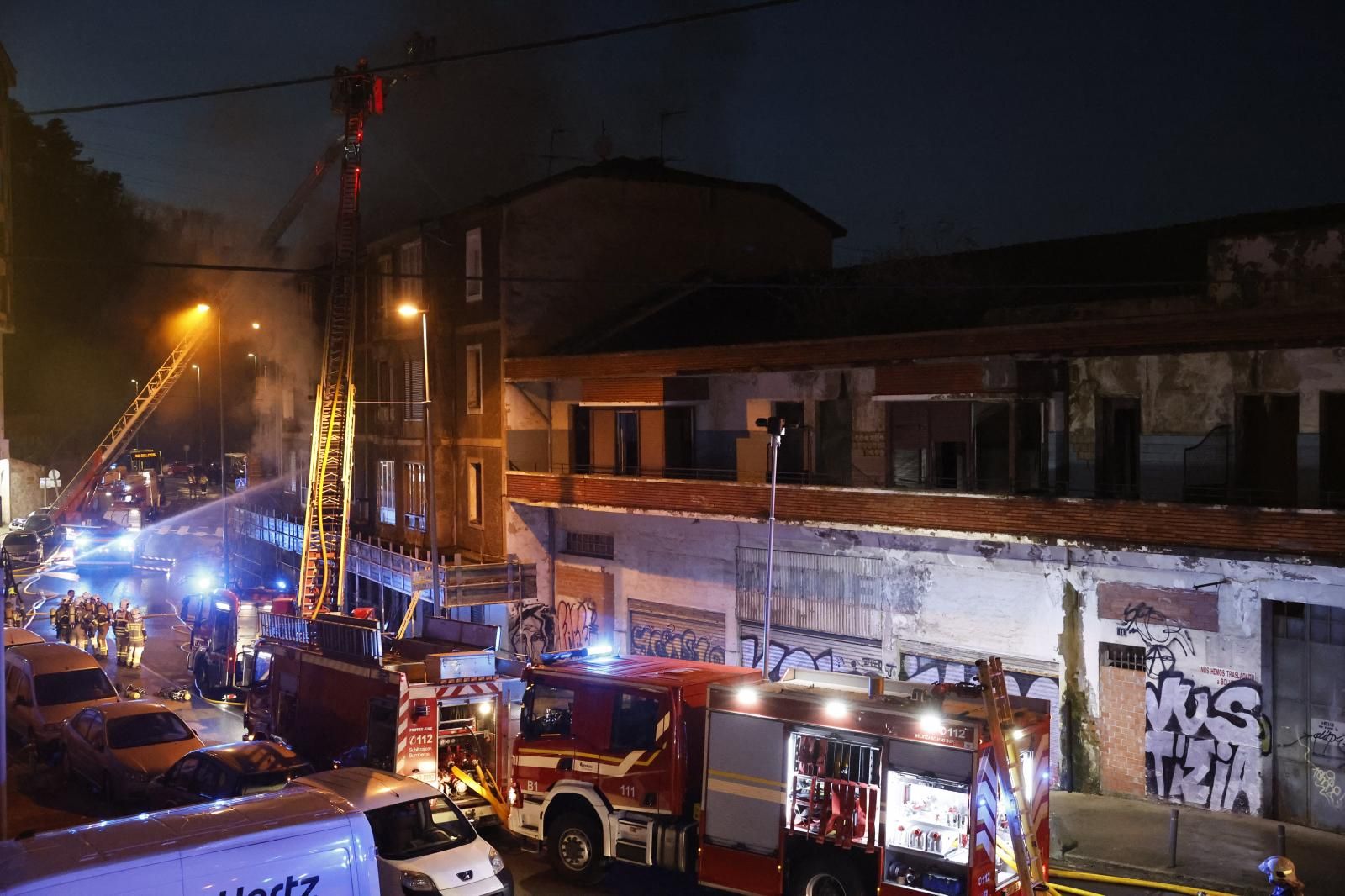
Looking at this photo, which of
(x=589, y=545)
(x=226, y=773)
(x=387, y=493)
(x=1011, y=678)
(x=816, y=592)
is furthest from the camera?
(x=387, y=493)

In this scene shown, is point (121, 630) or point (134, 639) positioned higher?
point (121, 630)

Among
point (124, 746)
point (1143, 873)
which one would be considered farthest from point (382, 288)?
point (1143, 873)

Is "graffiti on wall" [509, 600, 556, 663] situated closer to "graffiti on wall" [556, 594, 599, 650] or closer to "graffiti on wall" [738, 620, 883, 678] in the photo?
"graffiti on wall" [556, 594, 599, 650]

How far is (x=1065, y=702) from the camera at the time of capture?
56.3 ft

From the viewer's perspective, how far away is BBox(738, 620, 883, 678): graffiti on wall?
20.1 m

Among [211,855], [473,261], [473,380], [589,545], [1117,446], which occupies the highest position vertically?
[473,261]

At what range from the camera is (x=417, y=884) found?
1009 cm

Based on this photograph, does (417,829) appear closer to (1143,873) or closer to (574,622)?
(1143,873)

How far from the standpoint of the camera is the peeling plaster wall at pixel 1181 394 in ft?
50.7

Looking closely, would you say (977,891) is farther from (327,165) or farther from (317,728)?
(327,165)

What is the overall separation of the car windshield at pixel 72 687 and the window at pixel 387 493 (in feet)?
54.7

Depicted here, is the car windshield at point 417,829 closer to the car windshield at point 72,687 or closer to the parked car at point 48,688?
the parked car at point 48,688

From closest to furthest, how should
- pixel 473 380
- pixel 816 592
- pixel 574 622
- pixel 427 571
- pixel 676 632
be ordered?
pixel 816 592 → pixel 676 632 → pixel 574 622 → pixel 427 571 → pixel 473 380

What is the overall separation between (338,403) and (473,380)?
361 cm
